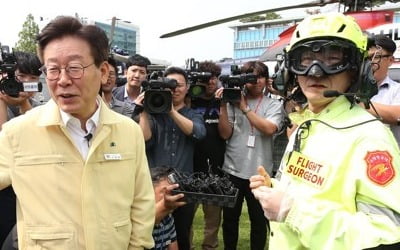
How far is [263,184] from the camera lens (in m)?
1.61

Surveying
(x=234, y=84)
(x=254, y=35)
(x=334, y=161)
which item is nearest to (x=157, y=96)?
(x=234, y=84)

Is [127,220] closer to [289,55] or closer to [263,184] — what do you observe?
[263,184]

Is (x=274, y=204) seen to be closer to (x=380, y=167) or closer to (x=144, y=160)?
(x=380, y=167)

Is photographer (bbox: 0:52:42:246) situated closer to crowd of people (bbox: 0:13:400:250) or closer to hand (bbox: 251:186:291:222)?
crowd of people (bbox: 0:13:400:250)

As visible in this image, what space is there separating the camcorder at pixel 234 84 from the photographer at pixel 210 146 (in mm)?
240

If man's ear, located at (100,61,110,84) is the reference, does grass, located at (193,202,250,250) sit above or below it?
below

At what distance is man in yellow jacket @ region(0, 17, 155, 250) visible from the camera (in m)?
1.57

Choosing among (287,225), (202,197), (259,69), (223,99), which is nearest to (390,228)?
(287,225)

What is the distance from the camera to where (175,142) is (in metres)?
3.50

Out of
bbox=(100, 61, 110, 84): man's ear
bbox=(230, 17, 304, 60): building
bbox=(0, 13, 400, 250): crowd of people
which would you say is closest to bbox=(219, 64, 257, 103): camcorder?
bbox=(0, 13, 400, 250): crowd of people

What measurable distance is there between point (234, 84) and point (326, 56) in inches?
91.0

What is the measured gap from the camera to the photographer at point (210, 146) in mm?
4062

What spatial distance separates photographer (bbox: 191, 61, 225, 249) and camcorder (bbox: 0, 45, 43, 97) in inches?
62.0

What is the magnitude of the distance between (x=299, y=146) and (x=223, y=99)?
7.66 ft
